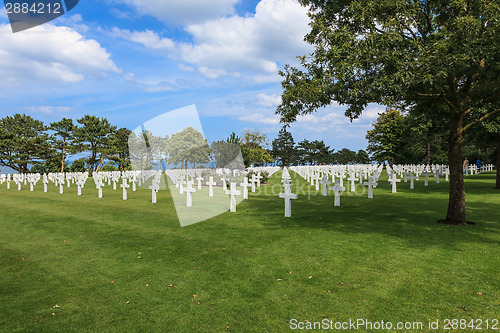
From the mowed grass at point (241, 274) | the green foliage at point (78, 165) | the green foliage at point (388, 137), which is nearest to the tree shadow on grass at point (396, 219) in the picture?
the mowed grass at point (241, 274)

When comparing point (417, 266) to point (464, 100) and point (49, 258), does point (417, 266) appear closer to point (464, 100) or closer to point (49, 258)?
point (464, 100)

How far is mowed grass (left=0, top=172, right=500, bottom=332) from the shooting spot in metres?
4.06

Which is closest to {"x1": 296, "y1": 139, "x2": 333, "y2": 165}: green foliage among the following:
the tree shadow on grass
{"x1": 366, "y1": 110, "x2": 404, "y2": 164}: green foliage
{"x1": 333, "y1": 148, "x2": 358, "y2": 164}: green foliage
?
{"x1": 333, "y1": 148, "x2": 358, "y2": 164}: green foliage

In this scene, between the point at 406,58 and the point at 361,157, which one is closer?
the point at 406,58

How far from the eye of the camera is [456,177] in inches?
389

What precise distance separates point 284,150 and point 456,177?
8875 cm

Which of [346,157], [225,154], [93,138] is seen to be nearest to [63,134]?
[93,138]

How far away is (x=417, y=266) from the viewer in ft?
19.1

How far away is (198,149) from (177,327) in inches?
1263

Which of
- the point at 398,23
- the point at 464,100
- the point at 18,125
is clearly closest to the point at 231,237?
the point at 398,23

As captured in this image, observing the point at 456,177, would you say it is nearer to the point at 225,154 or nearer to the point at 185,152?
the point at 225,154

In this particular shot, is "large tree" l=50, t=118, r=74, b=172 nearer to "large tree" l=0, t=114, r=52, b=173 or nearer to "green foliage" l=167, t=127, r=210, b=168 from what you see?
"large tree" l=0, t=114, r=52, b=173

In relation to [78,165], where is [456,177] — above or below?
below

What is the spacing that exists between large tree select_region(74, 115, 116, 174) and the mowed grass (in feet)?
166
